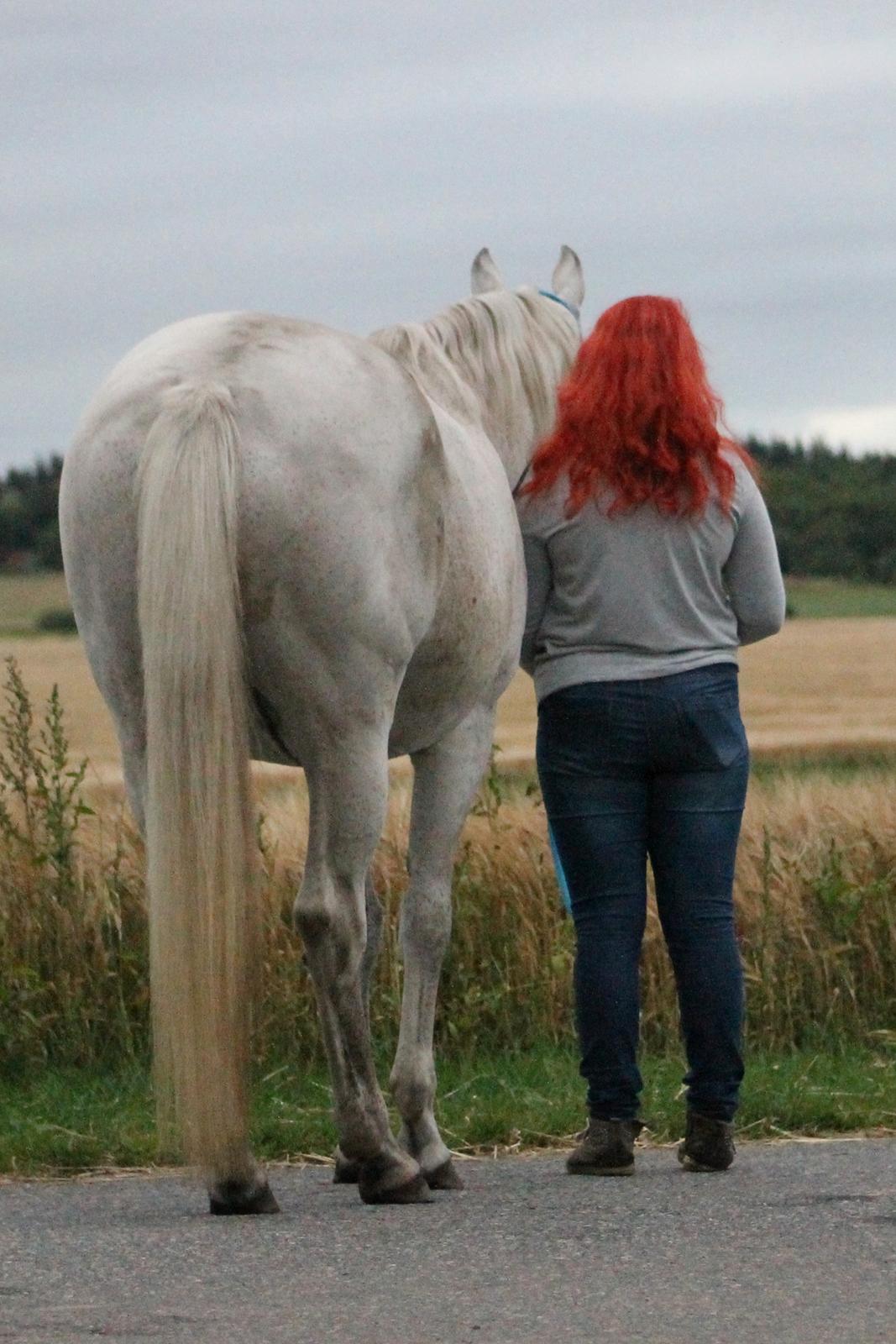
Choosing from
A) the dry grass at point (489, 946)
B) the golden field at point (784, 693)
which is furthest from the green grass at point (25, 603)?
the dry grass at point (489, 946)

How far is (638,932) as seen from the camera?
489cm

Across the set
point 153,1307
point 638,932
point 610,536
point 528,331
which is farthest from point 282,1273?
point 528,331

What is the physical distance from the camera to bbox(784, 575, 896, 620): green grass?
47.4 meters

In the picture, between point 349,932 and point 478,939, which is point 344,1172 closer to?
point 349,932

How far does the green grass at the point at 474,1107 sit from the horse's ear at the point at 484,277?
223cm

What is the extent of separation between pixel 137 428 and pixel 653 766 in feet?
4.68

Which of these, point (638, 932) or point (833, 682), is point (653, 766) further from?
point (833, 682)

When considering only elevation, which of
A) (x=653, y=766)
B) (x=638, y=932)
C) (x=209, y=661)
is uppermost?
(x=209, y=661)

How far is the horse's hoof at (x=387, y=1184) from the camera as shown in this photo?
4477 mm

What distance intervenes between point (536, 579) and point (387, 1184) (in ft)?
4.65

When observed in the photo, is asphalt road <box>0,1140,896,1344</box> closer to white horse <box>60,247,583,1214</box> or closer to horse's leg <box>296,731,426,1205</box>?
horse's leg <box>296,731,426,1205</box>

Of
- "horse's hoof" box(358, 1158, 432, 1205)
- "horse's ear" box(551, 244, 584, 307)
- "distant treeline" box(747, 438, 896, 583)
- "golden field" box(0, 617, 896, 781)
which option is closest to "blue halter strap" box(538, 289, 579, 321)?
"horse's ear" box(551, 244, 584, 307)

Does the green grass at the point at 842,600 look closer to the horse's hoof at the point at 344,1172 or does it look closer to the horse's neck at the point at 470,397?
the horse's neck at the point at 470,397

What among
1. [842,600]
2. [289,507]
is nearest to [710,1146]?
[289,507]
